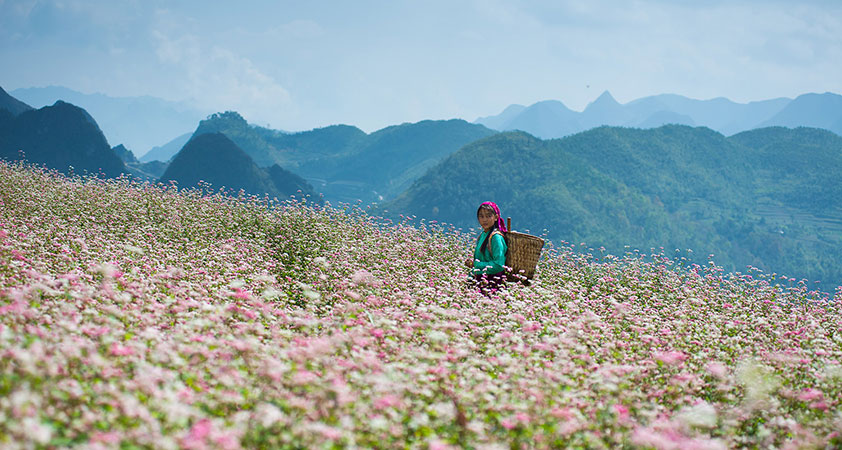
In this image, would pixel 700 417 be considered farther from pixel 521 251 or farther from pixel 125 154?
pixel 125 154

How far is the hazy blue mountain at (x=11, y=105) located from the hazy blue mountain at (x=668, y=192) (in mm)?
68253

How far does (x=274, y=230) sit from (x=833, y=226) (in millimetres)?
126318

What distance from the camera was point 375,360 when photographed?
11.7 ft

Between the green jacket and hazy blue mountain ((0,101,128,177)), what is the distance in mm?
87004

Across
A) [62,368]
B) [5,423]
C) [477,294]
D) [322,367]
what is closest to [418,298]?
[477,294]

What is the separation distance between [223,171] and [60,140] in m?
28.3

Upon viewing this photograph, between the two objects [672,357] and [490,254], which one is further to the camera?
[490,254]

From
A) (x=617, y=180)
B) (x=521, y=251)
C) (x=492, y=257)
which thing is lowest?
(x=492, y=257)

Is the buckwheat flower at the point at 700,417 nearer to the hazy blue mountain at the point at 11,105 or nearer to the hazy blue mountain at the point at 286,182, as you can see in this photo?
the hazy blue mountain at the point at 11,105

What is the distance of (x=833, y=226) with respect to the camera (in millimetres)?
106062

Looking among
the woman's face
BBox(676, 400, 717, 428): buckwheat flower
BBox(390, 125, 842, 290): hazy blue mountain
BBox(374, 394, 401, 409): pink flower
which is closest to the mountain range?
BBox(390, 125, 842, 290): hazy blue mountain

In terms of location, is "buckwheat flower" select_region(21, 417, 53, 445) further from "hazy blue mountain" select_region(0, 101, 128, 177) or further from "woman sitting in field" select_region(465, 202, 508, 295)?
"hazy blue mountain" select_region(0, 101, 128, 177)

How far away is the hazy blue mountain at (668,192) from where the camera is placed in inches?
3907

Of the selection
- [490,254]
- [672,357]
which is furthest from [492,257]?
[672,357]
